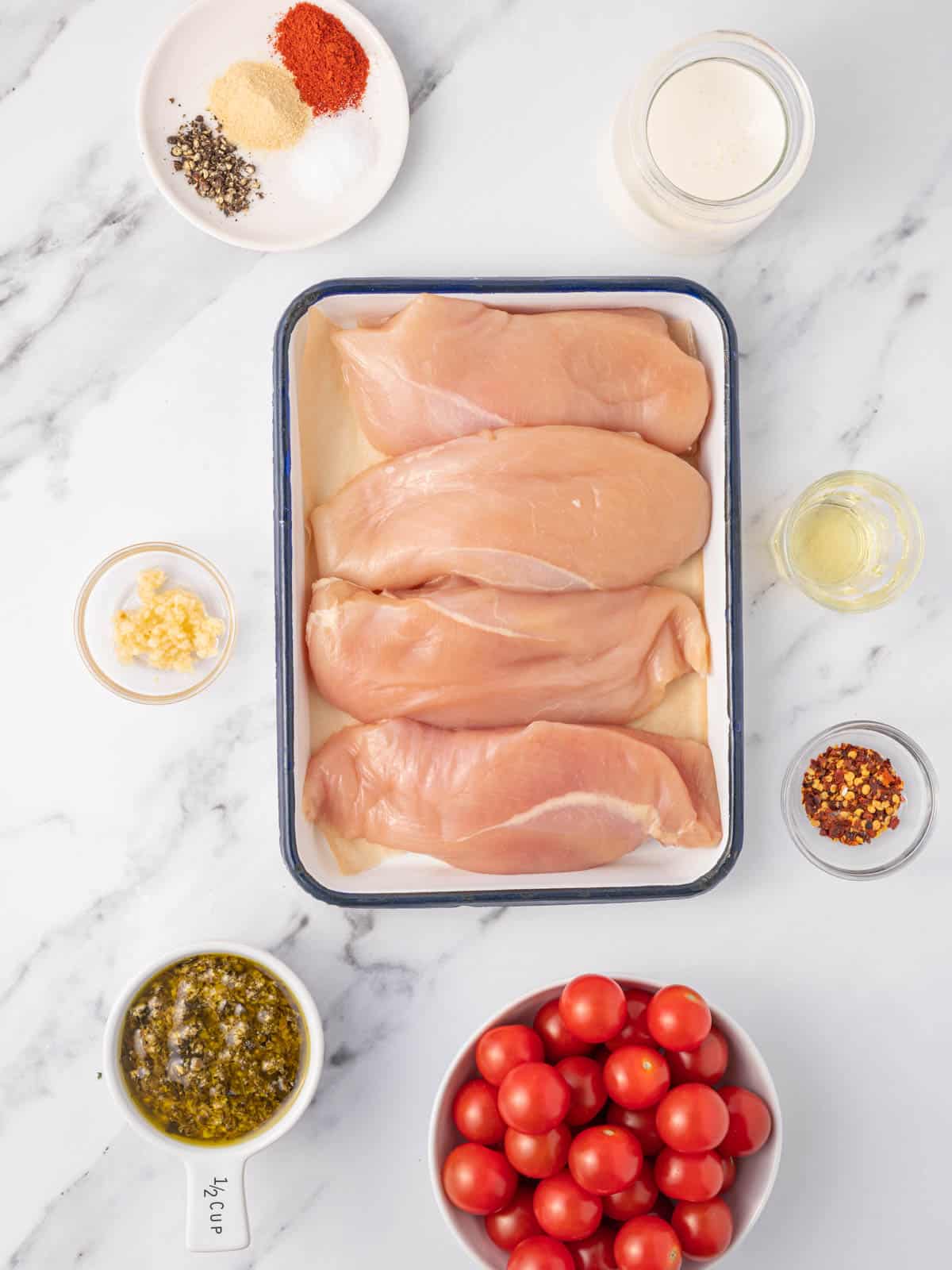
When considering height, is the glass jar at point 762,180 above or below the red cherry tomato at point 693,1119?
above

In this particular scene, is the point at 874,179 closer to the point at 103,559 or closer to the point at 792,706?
the point at 792,706


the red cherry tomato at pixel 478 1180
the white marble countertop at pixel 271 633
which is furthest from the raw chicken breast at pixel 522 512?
the red cherry tomato at pixel 478 1180

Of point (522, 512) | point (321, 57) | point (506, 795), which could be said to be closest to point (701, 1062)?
point (506, 795)

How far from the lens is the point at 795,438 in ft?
5.46

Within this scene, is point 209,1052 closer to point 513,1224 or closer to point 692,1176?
point 513,1224

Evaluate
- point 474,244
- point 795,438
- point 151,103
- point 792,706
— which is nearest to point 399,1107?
point 792,706

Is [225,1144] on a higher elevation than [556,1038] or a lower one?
higher

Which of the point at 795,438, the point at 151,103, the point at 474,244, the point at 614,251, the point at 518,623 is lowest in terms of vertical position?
the point at 795,438

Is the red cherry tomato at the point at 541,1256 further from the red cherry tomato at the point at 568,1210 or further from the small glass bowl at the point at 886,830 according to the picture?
the small glass bowl at the point at 886,830

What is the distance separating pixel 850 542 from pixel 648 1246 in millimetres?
1024

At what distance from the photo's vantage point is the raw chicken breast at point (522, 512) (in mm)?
1508

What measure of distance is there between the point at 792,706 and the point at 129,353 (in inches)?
45.4

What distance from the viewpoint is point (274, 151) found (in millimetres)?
1628

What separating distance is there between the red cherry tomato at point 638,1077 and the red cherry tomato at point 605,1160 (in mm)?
46
